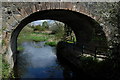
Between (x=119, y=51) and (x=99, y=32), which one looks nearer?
(x=119, y=51)

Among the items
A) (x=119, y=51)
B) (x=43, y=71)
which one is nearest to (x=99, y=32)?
(x=119, y=51)

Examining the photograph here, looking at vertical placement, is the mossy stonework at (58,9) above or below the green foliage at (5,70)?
above

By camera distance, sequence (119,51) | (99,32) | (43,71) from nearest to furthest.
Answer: (119,51)
(99,32)
(43,71)

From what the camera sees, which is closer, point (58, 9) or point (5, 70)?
point (5, 70)

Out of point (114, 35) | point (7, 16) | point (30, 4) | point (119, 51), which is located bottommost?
point (119, 51)

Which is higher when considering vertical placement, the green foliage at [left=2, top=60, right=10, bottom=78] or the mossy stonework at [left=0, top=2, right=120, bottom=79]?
the mossy stonework at [left=0, top=2, right=120, bottom=79]

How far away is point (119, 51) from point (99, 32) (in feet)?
4.06

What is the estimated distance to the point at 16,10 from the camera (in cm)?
638

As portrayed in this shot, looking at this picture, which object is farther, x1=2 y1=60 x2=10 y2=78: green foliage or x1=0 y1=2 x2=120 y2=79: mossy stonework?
x1=0 y1=2 x2=120 y2=79: mossy stonework

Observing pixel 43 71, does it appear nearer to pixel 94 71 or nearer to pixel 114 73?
pixel 94 71

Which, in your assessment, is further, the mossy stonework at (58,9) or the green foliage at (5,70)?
the mossy stonework at (58,9)

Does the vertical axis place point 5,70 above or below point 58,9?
below

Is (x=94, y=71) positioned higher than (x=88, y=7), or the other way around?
(x=88, y=7)

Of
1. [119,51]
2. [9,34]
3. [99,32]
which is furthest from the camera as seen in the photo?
[99,32]
